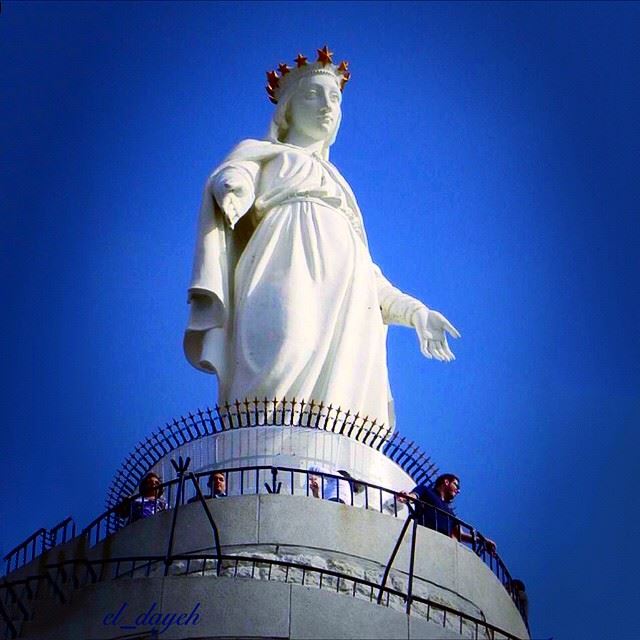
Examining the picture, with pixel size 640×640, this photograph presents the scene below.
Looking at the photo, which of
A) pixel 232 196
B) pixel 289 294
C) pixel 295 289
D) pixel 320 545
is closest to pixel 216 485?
pixel 320 545

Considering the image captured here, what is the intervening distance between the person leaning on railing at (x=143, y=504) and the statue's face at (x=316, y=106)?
7.93 m

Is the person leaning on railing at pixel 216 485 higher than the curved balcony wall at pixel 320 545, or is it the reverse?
the person leaning on railing at pixel 216 485

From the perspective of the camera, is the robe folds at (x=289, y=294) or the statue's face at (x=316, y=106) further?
the statue's face at (x=316, y=106)

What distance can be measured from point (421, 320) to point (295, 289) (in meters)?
2.64

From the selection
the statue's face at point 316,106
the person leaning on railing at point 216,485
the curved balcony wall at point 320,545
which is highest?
the statue's face at point 316,106

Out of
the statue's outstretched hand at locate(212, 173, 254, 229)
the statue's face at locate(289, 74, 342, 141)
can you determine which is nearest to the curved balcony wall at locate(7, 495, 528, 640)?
the statue's outstretched hand at locate(212, 173, 254, 229)

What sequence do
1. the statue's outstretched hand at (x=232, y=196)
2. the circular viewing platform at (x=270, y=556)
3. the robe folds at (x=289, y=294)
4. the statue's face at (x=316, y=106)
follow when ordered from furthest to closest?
1. the statue's face at (x=316, y=106)
2. the statue's outstretched hand at (x=232, y=196)
3. the robe folds at (x=289, y=294)
4. the circular viewing platform at (x=270, y=556)

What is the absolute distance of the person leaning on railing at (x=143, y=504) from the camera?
20.6m

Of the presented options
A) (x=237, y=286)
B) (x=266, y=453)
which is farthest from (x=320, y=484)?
(x=237, y=286)

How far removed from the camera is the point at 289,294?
24.0 metres

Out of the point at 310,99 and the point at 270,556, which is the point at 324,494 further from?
the point at 310,99

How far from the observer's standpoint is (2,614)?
19.5 m

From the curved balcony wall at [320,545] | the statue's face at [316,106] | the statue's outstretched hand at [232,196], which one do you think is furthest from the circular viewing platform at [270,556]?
the statue's face at [316,106]

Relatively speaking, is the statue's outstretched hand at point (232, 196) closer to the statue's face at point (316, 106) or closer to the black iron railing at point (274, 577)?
the statue's face at point (316, 106)
